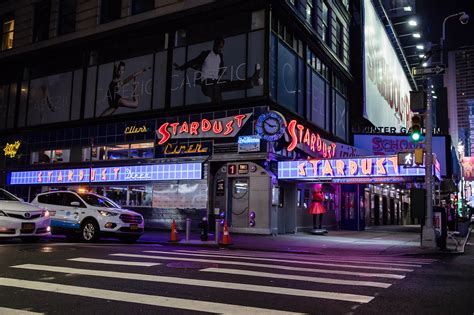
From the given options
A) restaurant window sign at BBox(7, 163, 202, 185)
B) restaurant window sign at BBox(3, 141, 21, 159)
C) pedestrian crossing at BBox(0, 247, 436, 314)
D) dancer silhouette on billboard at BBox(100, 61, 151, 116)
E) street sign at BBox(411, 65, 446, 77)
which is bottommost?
pedestrian crossing at BBox(0, 247, 436, 314)

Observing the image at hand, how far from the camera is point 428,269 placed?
34.9ft

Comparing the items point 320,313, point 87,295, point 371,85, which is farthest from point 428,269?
point 371,85

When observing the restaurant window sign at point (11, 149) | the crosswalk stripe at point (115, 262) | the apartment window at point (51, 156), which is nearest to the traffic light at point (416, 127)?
the crosswalk stripe at point (115, 262)

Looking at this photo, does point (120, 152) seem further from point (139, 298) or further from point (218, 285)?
point (139, 298)

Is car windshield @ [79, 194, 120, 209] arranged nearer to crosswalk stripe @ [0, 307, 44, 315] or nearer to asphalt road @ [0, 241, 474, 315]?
asphalt road @ [0, 241, 474, 315]

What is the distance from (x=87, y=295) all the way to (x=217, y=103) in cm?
1684

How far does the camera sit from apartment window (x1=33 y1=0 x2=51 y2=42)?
1240 inches

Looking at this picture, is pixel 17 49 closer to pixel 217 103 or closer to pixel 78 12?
pixel 78 12

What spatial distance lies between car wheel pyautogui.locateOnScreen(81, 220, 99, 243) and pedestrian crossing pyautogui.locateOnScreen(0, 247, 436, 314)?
4.85 m

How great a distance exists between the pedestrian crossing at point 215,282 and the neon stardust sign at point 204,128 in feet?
37.5

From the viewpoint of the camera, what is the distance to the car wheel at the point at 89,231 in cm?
1569

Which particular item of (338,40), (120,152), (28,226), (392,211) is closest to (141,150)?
(120,152)

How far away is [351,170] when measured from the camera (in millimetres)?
20547

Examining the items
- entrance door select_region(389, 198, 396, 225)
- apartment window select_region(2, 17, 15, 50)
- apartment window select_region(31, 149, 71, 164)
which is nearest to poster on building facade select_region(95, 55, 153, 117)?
apartment window select_region(31, 149, 71, 164)
